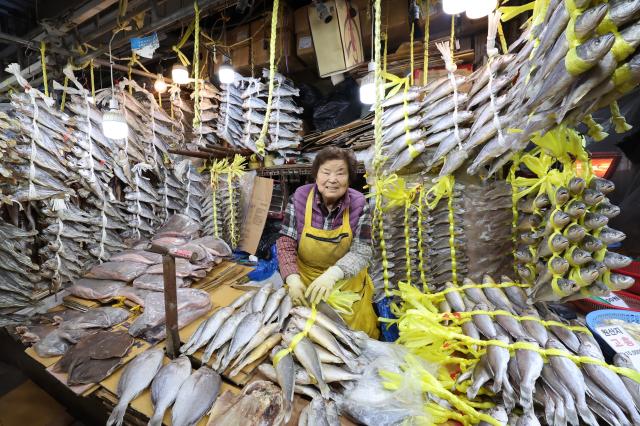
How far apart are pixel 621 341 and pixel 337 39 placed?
16.4 ft

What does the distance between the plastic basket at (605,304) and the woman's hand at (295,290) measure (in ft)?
8.24

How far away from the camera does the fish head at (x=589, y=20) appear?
98cm

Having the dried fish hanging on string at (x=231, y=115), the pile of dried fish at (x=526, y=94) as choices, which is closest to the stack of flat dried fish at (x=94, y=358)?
the pile of dried fish at (x=526, y=94)

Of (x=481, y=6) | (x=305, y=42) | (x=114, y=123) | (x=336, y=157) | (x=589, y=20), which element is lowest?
(x=336, y=157)

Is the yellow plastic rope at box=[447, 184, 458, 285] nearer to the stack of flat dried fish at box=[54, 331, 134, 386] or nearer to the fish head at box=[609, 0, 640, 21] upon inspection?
the fish head at box=[609, 0, 640, 21]

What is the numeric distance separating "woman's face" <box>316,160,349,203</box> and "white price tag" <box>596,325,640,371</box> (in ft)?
6.98

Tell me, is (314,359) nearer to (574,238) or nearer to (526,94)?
(574,238)

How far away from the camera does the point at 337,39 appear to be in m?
4.62

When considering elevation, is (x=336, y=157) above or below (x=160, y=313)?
above

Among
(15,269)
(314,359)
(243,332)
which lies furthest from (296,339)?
(15,269)

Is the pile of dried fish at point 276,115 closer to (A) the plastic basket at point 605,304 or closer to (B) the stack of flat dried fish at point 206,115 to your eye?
(B) the stack of flat dried fish at point 206,115

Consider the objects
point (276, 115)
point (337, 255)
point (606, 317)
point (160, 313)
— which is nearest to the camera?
point (606, 317)

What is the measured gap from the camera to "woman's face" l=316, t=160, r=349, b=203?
2.65m

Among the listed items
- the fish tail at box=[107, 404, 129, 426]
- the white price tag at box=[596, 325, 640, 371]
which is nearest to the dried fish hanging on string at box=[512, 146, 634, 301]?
the white price tag at box=[596, 325, 640, 371]
